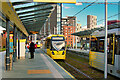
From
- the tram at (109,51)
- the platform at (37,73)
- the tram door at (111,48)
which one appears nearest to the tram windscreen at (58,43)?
the tram at (109,51)

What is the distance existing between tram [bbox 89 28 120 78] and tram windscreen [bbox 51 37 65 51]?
615 centimetres

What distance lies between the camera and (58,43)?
18.2 meters

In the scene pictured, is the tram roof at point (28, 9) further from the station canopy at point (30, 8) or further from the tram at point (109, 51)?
the tram at point (109, 51)

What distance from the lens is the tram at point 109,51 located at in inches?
352

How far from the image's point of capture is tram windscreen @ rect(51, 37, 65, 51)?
18.0 metres

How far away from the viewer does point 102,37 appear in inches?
435

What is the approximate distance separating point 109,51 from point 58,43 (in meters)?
8.83

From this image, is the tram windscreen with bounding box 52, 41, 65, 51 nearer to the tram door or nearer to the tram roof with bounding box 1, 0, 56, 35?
the tram roof with bounding box 1, 0, 56, 35

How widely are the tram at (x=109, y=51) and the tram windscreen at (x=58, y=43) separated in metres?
6.15

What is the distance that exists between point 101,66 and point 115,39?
205 cm

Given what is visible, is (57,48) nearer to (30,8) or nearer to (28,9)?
(28,9)

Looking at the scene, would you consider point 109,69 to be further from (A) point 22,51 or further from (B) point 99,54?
(A) point 22,51

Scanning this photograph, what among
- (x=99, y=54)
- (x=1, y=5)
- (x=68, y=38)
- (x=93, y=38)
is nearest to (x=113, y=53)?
(x=99, y=54)

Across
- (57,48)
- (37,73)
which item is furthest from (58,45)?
(37,73)
